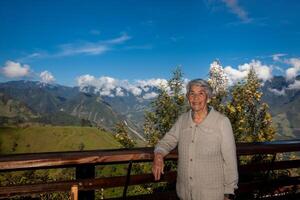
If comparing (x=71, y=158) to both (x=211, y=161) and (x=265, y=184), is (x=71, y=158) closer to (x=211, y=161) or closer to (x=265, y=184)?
(x=211, y=161)

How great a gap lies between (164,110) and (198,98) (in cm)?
1682

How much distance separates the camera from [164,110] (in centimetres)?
2094

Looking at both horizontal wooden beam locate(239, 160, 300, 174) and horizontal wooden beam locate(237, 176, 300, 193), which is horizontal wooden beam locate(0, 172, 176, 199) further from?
horizontal wooden beam locate(237, 176, 300, 193)

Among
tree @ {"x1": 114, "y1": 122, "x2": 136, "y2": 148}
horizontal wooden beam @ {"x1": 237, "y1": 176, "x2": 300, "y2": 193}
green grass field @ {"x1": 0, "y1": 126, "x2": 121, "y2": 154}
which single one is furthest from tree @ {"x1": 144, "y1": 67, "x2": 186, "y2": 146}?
green grass field @ {"x1": 0, "y1": 126, "x2": 121, "y2": 154}

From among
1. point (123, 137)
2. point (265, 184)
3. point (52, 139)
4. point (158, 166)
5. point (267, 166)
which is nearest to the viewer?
point (158, 166)

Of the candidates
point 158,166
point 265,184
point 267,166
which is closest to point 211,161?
point 158,166

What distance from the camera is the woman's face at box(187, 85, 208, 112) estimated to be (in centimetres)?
411

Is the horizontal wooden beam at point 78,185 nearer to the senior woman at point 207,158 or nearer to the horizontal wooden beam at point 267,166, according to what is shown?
the senior woman at point 207,158

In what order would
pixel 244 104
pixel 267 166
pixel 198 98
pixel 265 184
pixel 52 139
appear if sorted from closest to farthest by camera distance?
pixel 198 98
pixel 267 166
pixel 265 184
pixel 244 104
pixel 52 139

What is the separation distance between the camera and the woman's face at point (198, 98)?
4113 mm

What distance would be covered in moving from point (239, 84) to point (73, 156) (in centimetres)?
1763

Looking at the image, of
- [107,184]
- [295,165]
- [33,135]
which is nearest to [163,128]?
[295,165]

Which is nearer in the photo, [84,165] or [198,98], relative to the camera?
[198,98]

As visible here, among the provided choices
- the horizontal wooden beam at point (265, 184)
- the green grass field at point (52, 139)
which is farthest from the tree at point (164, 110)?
the green grass field at point (52, 139)
